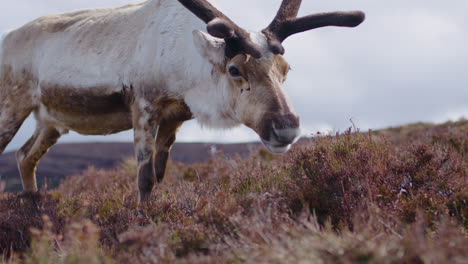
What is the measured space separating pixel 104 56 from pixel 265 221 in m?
3.73

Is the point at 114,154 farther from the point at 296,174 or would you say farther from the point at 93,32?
the point at 296,174

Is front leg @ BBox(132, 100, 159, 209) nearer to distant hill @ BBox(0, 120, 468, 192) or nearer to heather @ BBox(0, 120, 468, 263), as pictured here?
heather @ BBox(0, 120, 468, 263)

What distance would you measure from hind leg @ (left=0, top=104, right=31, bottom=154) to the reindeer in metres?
0.01

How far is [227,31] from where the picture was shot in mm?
4477

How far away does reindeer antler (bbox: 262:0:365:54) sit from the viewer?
504 cm

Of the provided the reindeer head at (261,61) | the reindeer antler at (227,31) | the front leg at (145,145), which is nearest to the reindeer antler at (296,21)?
the reindeer head at (261,61)

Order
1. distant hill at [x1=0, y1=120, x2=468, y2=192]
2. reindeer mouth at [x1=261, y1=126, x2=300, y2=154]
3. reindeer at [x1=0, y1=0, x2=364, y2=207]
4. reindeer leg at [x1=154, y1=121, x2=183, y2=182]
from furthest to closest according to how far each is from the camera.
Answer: distant hill at [x1=0, y1=120, x2=468, y2=192], reindeer leg at [x1=154, y1=121, x2=183, y2=182], reindeer at [x1=0, y1=0, x2=364, y2=207], reindeer mouth at [x1=261, y1=126, x2=300, y2=154]

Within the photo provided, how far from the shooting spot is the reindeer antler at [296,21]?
5.04 m

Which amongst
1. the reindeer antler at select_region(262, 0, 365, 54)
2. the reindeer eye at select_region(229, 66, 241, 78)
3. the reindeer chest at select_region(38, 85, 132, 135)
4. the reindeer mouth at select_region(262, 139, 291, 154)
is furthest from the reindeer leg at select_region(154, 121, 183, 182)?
the reindeer mouth at select_region(262, 139, 291, 154)

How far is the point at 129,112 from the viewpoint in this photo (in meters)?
5.96

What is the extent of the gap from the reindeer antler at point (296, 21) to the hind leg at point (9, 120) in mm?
3716

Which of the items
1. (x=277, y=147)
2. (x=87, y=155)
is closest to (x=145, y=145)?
(x=277, y=147)

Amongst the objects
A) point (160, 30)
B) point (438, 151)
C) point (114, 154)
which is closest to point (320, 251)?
point (438, 151)

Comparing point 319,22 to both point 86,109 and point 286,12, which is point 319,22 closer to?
point 286,12
